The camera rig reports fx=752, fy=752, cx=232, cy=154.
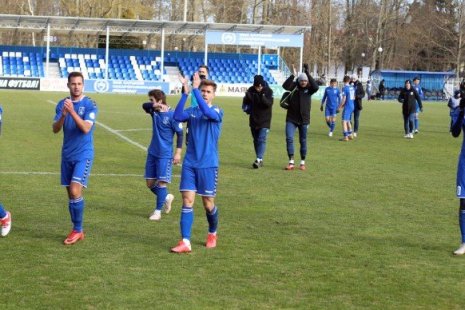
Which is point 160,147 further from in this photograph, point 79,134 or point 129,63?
point 129,63

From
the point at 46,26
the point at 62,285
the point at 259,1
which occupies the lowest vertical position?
the point at 62,285

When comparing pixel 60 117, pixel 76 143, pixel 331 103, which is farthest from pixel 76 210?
pixel 331 103

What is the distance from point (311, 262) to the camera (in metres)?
7.57

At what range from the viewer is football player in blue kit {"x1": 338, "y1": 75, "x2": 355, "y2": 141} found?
871 inches

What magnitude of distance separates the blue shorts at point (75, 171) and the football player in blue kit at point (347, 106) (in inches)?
582

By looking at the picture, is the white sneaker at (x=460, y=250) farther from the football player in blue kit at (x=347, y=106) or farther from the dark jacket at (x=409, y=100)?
the dark jacket at (x=409, y=100)

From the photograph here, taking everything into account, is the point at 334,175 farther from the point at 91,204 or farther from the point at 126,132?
the point at 126,132

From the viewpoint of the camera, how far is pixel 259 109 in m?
14.9

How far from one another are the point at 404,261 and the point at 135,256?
109 inches

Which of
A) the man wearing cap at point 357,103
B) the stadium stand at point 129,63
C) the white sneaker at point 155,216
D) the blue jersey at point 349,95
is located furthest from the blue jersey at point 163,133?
the stadium stand at point 129,63

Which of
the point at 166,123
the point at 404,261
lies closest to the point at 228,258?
the point at 404,261

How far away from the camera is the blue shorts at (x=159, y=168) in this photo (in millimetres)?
9719

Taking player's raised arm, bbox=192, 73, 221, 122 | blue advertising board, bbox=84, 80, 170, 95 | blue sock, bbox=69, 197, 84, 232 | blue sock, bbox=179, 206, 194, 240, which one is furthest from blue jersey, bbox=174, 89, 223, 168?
blue advertising board, bbox=84, 80, 170, 95

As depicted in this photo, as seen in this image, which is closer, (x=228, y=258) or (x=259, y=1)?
(x=228, y=258)
